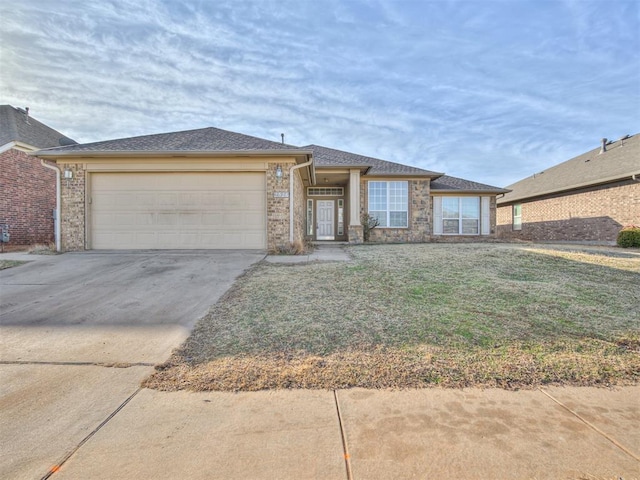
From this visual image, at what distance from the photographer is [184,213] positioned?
9.03 m

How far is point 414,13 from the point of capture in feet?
24.5

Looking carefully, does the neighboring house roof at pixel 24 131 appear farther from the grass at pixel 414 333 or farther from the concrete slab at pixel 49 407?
the concrete slab at pixel 49 407

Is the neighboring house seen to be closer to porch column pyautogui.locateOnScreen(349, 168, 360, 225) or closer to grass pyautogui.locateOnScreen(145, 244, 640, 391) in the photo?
grass pyautogui.locateOnScreen(145, 244, 640, 391)

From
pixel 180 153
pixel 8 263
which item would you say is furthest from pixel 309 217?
pixel 8 263

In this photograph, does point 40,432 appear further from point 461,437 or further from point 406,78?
point 406,78

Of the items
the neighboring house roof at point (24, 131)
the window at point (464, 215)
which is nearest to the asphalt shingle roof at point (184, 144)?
the neighboring house roof at point (24, 131)

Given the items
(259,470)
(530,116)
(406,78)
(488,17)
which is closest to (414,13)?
(488,17)

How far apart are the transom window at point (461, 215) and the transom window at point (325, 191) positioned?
517 cm

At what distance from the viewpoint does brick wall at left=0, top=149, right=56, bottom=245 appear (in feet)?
37.8

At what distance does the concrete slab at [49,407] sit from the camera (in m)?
1.68

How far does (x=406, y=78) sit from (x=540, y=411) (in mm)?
13591

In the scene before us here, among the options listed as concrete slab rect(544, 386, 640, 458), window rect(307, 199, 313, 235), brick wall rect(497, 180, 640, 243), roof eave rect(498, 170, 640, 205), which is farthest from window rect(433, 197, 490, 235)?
concrete slab rect(544, 386, 640, 458)

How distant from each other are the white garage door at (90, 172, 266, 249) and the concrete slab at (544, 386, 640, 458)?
7.75m

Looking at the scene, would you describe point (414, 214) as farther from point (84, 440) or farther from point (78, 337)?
point (84, 440)
